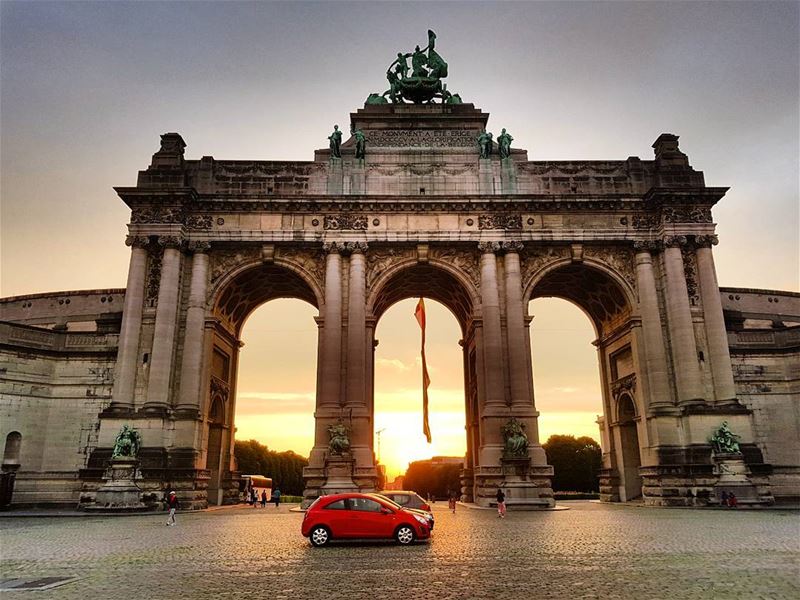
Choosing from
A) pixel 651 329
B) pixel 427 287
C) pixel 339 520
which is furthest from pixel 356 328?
pixel 339 520

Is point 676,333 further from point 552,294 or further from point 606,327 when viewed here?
point 552,294

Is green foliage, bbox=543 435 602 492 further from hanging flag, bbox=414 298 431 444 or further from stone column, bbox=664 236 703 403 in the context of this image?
stone column, bbox=664 236 703 403

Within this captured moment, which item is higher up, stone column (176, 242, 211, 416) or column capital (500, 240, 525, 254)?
column capital (500, 240, 525, 254)

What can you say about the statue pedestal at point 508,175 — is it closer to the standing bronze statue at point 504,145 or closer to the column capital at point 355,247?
the standing bronze statue at point 504,145

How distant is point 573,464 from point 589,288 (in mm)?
41713

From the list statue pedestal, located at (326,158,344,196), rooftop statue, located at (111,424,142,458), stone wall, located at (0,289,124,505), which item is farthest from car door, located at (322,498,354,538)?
stone wall, located at (0,289,124,505)

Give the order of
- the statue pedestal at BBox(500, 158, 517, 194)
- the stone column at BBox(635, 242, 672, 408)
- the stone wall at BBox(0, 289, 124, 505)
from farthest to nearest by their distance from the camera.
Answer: the statue pedestal at BBox(500, 158, 517, 194) < the stone wall at BBox(0, 289, 124, 505) < the stone column at BBox(635, 242, 672, 408)

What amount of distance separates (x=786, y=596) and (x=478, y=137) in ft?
119

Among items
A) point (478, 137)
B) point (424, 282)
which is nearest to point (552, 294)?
point (424, 282)

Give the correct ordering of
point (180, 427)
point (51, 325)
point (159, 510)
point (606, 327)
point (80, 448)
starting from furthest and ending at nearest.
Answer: point (51, 325) → point (606, 327) → point (80, 448) → point (180, 427) → point (159, 510)

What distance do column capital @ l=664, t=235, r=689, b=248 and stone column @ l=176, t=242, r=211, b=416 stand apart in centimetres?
2915

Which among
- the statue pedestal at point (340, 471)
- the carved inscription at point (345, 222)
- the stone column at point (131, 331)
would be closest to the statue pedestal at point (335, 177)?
the carved inscription at point (345, 222)

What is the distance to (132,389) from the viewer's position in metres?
35.6

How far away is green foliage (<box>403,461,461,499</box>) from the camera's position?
4081 inches
